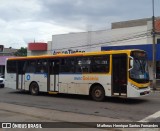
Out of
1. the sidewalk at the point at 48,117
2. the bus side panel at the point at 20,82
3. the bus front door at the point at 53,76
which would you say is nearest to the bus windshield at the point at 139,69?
the sidewalk at the point at 48,117

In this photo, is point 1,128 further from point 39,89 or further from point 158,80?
point 158,80

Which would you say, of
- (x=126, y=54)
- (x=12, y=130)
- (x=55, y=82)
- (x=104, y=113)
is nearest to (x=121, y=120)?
(x=104, y=113)

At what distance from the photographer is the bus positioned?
55.5ft

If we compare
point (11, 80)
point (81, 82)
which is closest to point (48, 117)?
point (81, 82)

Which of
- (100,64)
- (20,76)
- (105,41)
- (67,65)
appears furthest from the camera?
(105,41)

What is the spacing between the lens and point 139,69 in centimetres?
1722

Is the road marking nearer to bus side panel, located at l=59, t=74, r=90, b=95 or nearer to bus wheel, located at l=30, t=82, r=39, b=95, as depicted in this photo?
bus side panel, located at l=59, t=74, r=90, b=95

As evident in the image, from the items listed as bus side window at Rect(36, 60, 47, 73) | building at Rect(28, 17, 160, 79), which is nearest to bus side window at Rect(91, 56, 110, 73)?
bus side window at Rect(36, 60, 47, 73)

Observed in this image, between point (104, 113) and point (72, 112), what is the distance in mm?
1364

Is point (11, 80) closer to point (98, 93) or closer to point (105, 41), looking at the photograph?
point (98, 93)

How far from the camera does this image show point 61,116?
41.9ft

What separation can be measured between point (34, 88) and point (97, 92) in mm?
5950

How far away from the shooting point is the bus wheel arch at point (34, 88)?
2236 centimetres

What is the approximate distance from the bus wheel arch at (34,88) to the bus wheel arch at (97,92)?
4920 mm
